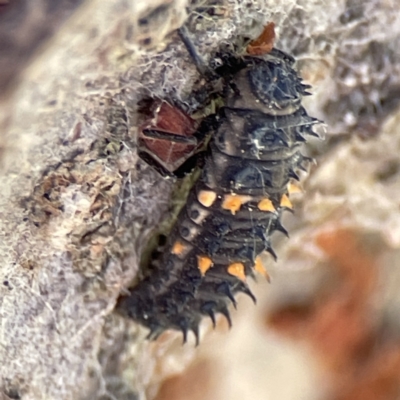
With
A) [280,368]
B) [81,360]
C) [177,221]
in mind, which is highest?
[177,221]

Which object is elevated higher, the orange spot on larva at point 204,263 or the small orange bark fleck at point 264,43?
the small orange bark fleck at point 264,43

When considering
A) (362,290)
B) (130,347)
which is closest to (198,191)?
(130,347)

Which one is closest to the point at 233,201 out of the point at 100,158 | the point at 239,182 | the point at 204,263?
the point at 239,182

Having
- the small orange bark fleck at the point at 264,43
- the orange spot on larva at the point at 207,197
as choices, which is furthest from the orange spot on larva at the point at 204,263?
the small orange bark fleck at the point at 264,43

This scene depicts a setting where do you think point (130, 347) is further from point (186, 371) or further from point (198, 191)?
point (198, 191)

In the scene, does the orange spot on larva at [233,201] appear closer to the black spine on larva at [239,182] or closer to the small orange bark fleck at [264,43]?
the black spine on larva at [239,182]
